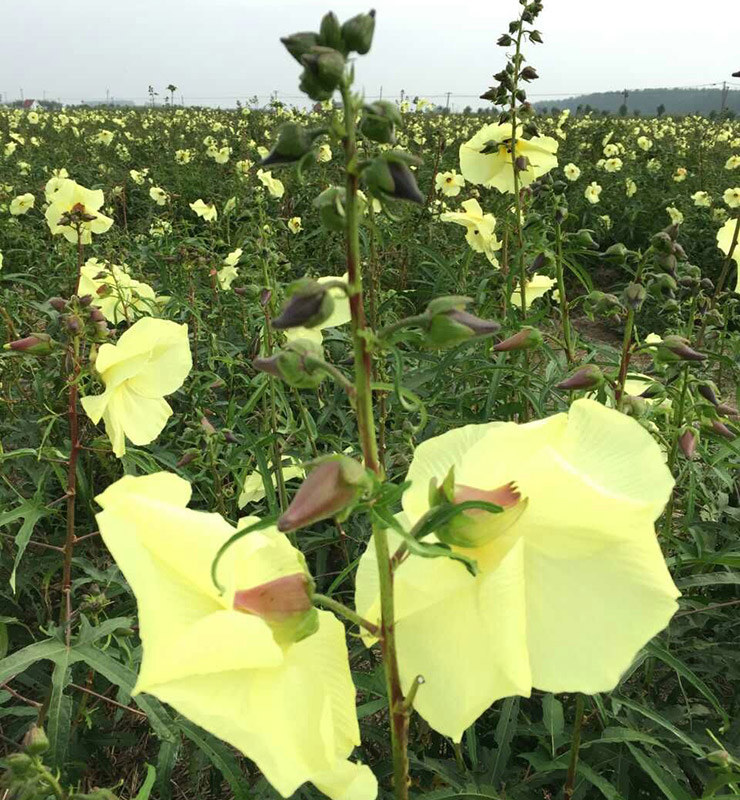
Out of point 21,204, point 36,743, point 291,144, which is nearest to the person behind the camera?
point 291,144

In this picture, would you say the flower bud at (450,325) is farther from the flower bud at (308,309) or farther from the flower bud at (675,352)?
the flower bud at (675,352)

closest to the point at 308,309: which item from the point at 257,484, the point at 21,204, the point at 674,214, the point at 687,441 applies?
the point at 687,441

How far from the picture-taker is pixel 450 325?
833mm

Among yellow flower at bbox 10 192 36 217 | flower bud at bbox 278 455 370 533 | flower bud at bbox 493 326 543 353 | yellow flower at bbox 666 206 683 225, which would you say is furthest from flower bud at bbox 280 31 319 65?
yellow flower at bbox 10 192 36 217

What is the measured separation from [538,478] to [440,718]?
30 centimetres

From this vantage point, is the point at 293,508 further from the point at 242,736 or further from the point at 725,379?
the point at 725,379

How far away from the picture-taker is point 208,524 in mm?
820

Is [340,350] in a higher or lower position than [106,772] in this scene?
higher

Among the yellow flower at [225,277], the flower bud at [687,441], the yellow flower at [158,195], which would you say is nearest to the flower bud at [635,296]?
the flower bud at [687,441]

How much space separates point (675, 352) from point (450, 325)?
92cm

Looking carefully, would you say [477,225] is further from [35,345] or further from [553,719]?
[553,719]

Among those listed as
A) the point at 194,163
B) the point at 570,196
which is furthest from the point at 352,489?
the point at 194,163

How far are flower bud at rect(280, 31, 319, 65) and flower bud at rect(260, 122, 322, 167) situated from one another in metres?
0.07

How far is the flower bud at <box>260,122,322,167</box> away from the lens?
820 millimetres
